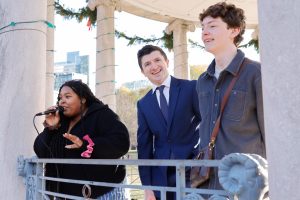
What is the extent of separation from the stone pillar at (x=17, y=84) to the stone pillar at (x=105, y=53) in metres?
5.84

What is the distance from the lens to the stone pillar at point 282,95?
181cm

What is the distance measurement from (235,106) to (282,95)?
3.80ft

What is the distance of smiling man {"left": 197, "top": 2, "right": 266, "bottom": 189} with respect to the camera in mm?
3008

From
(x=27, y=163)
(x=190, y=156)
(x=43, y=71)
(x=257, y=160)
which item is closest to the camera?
(x=257, y=160)

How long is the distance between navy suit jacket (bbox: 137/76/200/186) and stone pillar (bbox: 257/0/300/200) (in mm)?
2257

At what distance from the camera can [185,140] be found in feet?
13.8

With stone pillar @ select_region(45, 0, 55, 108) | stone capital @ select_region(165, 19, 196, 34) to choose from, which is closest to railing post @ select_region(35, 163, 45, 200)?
stone pillar @ select_region(45, 0, 55, 108)

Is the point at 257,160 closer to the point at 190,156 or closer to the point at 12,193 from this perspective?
the point at 190,156

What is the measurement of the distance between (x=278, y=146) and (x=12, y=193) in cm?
413

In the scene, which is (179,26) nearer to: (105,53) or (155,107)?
(105,53)

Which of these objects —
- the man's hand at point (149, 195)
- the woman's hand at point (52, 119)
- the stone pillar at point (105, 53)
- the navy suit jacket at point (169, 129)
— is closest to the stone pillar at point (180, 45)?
the stone pillar at point (105, 53)

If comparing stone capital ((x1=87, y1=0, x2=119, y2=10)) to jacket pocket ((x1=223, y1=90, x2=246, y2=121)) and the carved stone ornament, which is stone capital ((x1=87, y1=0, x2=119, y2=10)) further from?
the carved stone ornament

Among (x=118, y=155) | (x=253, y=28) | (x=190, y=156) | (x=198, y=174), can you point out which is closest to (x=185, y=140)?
(x=190, y=156)

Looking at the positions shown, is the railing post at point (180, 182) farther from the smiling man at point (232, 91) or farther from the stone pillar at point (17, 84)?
the stone pillar at point (17, 84)
